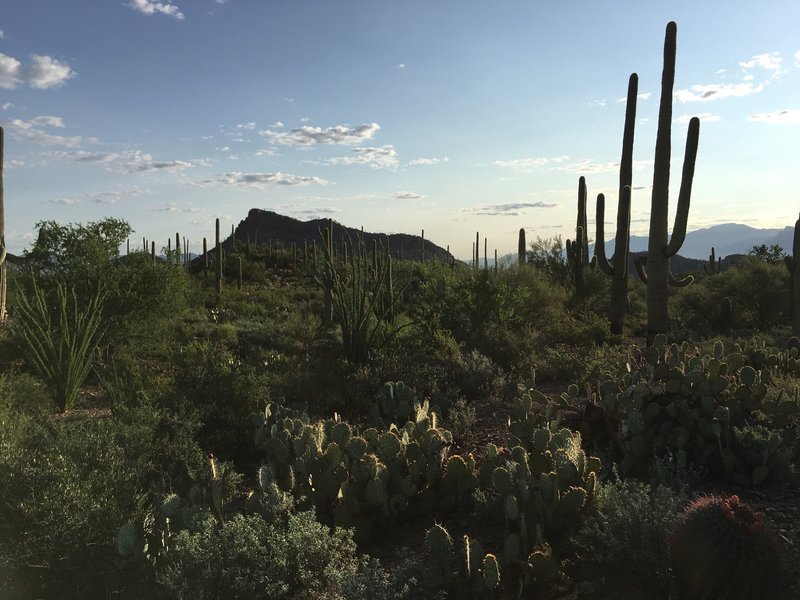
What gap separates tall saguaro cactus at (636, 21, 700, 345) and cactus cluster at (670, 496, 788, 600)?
10.8 metres

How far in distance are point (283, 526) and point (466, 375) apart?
15.7 feet

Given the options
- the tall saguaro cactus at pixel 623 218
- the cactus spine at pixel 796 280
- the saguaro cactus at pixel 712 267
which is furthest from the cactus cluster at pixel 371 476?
the saguaro cactus at pixel 712 267

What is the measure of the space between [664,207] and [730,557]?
11.9 metres

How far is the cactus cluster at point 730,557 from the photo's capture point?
3.04 meters

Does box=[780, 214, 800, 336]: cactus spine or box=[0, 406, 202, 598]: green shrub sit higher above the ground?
box=[780, 214, 800, 336]: cactus spine

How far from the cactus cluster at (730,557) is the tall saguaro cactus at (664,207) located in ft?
35.4

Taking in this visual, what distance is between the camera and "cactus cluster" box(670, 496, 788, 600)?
3.04 metres

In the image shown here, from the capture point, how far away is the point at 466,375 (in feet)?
27.9

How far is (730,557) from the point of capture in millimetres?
3039

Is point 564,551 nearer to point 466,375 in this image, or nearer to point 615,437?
point 615,437

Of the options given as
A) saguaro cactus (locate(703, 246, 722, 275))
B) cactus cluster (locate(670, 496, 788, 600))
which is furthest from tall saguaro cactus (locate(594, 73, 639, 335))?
saguaro cactus (locate(703, 246, 722, 275))

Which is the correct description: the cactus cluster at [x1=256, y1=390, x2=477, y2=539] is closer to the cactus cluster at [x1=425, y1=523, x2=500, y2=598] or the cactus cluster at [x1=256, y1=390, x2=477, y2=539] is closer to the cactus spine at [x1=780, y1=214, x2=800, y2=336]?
the cactus cluster at [x1=425, y1=523, x2=500, y2=598]

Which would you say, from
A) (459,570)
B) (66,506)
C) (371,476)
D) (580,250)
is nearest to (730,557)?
(459,570)

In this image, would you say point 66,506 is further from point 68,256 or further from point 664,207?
point 664,207
